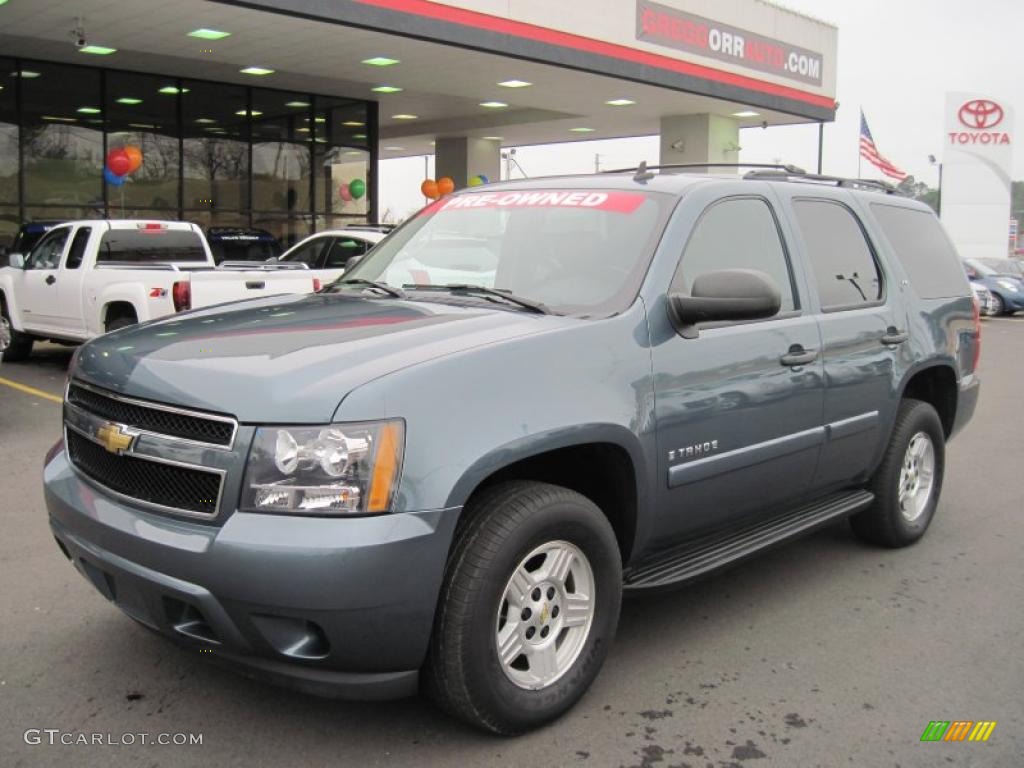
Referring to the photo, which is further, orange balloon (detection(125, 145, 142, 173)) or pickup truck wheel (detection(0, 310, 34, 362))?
orange balloon (detection(125, 145, 142, 173))

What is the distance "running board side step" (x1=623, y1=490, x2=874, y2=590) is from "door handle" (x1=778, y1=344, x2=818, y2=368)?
28.2 inches

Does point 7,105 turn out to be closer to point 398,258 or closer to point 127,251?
point 127,251

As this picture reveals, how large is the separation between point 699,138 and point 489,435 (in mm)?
22504

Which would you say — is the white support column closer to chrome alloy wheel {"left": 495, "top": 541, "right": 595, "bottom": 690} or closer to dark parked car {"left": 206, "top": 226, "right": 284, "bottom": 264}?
dark parked car {"left": 206, "top": 226, "right": 284, "bottom": 264}

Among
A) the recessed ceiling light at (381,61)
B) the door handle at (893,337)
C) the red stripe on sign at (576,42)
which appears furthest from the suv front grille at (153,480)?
the recessed ceiling light at (381,61)

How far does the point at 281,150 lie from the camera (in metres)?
22.2

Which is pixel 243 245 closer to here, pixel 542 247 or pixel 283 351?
pixel 542 247

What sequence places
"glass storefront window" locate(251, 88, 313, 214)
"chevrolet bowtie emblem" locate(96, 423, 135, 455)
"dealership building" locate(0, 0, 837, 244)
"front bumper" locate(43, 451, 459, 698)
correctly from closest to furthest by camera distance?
"front bumper" locate(43, 451, 459, 698) → "chevrolet bowtie emblem" locate(96, 423, 135, 455) → "dealership building" locate(0, 0, 837, 244) → "glass storefront window" locate(251, 88, 313, 214)

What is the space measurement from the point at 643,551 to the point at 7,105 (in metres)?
18.7

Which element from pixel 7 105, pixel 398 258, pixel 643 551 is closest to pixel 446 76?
pixel 7 105

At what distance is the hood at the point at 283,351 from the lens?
112 inches

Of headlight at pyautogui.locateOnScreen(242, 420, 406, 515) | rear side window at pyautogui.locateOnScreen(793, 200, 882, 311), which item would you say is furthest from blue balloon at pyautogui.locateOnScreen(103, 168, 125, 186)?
headlight at pyautogui.locateOnScreen(242, 420, 406, 515)

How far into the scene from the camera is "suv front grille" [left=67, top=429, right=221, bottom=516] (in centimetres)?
288

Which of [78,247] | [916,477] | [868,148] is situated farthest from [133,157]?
[868,148]
